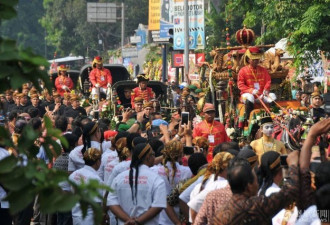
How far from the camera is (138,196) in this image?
946cm

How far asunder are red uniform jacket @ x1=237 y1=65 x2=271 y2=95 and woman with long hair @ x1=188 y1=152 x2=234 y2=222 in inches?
344

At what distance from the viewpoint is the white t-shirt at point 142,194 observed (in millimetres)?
9391

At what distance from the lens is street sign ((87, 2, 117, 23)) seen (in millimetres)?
69812

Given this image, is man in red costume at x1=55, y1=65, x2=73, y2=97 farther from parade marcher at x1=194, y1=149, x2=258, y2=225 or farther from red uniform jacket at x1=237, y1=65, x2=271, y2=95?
parade marcher at x1=194, y1=149, x2=258, y2=225

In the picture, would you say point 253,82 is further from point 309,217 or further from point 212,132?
point 309,217

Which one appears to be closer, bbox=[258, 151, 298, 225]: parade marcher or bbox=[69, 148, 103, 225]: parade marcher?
bbox=[258, 151, 298, 225]: parade marcher

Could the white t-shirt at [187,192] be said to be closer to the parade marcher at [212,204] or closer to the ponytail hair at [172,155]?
the ponytail hair at [172,155]

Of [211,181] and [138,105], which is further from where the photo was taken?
[138,105]

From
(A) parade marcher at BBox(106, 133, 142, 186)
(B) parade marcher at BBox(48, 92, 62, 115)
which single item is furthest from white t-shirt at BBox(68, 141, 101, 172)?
(B) parade marcher at BBox(48, 92, 62, 115)

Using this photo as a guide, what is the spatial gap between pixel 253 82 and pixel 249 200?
10.9 m

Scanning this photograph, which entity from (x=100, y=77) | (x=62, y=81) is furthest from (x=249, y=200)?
(x=62, y=81)

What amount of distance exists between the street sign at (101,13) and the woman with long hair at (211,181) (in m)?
61.4

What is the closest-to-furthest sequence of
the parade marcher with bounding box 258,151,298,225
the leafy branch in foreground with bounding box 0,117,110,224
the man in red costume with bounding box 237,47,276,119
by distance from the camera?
the leafy branch in foreground with bounding box 0,117,110,224, the parade marcher with bounding box 258,151,298,225, the man in red costume with bounding box 237,47,276,119

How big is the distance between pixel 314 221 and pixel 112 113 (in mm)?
16207
